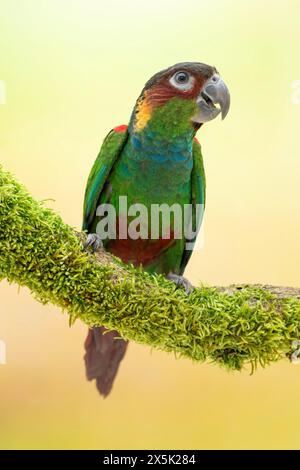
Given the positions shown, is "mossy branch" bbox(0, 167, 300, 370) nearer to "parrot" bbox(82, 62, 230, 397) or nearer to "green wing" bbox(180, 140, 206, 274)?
"parrot" bbox(82, 62, 230, 397)

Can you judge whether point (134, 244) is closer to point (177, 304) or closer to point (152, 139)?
point (152, 139)

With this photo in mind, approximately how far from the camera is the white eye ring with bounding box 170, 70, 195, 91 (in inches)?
77.3

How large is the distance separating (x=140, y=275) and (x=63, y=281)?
0.77 ft

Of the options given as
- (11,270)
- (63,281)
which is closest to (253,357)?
(63,281)

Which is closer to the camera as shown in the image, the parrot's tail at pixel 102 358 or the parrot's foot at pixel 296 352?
the parrot's foot at pixel 296 352

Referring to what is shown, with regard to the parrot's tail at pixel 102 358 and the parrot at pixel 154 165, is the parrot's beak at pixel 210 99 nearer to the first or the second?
the parrot at pixel 154 165

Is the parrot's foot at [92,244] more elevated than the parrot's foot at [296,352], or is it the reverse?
the parrot's foot at [92,244]

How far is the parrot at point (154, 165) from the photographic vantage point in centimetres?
197

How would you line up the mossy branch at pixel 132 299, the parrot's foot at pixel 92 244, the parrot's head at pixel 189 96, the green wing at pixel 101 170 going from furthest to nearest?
the green wing at pixel 101 170
the parrot's head at pixel 189 96
the parrot's foot at pixel 92 244
the mossy branch at pixel 132 299

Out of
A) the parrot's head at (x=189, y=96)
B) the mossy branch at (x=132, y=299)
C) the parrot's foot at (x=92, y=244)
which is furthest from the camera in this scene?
the parrot's head at (x=189, y=96)

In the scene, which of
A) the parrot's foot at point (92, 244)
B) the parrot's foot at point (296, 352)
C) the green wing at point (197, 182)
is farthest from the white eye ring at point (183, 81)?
the parrot's foot at point (296, 352)

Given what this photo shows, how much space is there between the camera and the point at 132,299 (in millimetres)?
1481

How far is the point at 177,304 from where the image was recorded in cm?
152

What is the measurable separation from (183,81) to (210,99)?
0.41 ft
